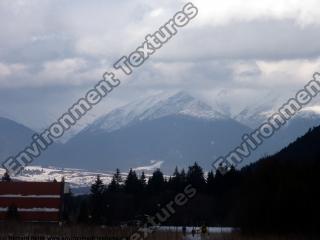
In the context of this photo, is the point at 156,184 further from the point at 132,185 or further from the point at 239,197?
the point at 239,197

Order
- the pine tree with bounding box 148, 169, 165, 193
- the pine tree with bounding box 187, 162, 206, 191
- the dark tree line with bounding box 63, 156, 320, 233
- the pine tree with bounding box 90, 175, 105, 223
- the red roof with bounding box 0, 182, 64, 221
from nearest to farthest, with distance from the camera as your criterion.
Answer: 1. the dark tree line with bounding box 63, 156, 320, 233
2. the pine tree with bounding box 90, 175, 105, 223
3. the red roof with bounding box 0, 182, 64, 221
4. the pine tree with bounding box 187, 162, 206, 191
5. the pine tree with bounding box 148, 169, 165, 193

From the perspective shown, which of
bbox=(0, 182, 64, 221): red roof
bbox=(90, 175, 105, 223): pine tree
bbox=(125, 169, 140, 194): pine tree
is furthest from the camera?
bbox=(125, 169, 140, 194): pine tree

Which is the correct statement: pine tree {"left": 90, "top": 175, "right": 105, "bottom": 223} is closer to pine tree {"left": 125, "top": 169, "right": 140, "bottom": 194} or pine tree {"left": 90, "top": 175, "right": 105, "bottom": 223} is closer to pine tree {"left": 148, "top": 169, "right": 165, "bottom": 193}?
pine tree {"left": 125, "top": 169, "right": 140, "bottom": 194}

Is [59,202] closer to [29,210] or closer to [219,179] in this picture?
[29,210]

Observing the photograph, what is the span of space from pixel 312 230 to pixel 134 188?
138 feet

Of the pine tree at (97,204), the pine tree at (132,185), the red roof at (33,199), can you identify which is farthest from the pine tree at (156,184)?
the red roof at (33,199)

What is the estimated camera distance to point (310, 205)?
157 ft

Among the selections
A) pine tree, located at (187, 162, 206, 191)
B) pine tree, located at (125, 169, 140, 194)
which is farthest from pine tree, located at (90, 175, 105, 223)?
pine tree, located at (187, 162, 206, 191)

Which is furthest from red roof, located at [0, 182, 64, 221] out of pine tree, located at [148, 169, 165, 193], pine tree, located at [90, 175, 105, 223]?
pine tree, located at [148, 169, 165, 193]

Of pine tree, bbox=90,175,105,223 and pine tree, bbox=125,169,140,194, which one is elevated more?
pine tree, bbox=125,169,140,194

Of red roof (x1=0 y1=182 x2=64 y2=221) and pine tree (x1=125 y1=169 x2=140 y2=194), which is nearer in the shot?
red roof (x1=0 y1=182 x2=64 y2=221)

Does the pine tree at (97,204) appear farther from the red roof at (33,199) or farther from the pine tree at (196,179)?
the pine tree at (196,179)

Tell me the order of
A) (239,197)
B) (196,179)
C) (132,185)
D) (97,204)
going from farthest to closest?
(196,179) → (132,185) → (97,204) → (239,197)

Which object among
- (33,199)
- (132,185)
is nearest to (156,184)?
(132,185)
